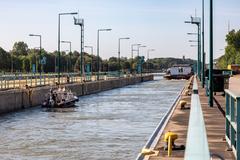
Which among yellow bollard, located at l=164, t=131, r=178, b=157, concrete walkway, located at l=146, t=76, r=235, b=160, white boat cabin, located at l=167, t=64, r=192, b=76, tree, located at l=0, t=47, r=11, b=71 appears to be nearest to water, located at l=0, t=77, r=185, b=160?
concrete walkway, located at l=146, t=76, r=235, b=160

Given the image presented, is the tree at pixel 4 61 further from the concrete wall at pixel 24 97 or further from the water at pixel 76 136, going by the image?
the water at pixel 76 136

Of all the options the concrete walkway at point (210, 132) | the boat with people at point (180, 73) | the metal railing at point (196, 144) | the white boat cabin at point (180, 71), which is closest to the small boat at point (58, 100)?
the concrete walkway at point (210, 132)

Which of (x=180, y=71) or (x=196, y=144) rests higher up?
(x=196, y=144)

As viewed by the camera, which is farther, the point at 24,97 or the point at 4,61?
the point at 4,61

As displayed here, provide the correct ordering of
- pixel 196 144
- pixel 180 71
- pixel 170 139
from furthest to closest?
pixel 180 71 → pixel 170 139 → pixel 196 144

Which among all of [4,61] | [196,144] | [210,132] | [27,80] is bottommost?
[210,132]

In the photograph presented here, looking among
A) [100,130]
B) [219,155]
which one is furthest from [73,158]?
[100,130]

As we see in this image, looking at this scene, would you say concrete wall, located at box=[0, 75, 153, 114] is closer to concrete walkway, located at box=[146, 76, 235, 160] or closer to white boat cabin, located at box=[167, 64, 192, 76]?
concrete walkway, located at box=[146, 76, 235, 160]

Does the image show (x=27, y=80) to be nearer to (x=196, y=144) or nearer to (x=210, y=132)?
(x=210, y=132)

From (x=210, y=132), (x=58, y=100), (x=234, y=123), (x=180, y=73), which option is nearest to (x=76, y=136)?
(x=210, y=132)

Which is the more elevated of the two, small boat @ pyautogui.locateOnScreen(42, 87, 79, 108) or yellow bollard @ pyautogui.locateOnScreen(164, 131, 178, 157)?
yellow bollard @ pyautogui.locateOnScreen(164, 131, 178, 157)

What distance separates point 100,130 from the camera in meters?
23.6

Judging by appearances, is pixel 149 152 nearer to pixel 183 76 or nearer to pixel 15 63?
Answer: pixel 183 76

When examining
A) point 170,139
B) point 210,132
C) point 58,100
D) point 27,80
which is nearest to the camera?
point 170,139
